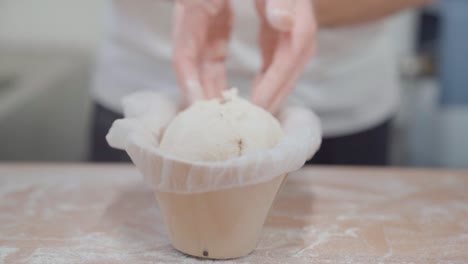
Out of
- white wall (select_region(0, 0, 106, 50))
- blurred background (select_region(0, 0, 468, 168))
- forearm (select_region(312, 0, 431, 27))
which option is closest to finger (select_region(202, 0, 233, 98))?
forearm (select_region(312, 0, 431, 27))

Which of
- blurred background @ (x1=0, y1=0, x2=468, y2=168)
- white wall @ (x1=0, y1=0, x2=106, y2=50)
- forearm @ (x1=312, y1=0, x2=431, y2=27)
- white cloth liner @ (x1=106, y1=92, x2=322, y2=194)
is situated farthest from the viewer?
white wall @ (x1=0, y1=0, x2=106, y2=50)

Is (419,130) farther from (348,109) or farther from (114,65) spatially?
(114,65)

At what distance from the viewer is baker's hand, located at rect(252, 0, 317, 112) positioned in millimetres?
621

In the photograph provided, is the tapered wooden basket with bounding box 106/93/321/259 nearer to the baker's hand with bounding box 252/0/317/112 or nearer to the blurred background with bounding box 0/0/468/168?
the baker's hand with bounding box 252/0/317/112

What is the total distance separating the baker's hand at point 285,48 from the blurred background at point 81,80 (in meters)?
0.84

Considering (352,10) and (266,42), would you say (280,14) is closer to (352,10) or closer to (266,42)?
(266,42)

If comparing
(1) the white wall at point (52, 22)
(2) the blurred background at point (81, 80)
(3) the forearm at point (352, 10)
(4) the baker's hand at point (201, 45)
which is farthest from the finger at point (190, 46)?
(1) the white wall at point (52, 22)

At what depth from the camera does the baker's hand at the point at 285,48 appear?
62 cm

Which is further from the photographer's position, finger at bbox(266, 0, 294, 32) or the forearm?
the forearm

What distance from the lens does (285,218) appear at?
68 centimetres

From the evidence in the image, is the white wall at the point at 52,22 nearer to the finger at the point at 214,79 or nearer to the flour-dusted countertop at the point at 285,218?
the flour-dusted countertop at the point at 285,218

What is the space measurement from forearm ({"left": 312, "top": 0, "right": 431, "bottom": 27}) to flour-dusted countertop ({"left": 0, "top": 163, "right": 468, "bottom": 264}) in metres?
0.25

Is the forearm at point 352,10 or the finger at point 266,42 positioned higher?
the forearm at point 352,10

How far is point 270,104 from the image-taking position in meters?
0.66
